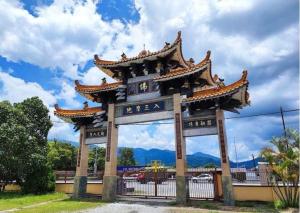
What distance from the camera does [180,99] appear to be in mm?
14047

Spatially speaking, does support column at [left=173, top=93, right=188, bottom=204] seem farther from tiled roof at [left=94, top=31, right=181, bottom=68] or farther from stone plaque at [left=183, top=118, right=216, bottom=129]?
tiled roof at [left=94, top=31, right=181, bottom=68]

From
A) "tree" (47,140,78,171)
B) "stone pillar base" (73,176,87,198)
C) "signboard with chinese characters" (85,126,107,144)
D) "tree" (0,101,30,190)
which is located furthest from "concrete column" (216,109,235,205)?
"tree" (47,140,78,171)

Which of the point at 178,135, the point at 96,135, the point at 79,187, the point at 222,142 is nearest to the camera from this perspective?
the point at 222,142

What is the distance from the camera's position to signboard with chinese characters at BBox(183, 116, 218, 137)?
13391mm

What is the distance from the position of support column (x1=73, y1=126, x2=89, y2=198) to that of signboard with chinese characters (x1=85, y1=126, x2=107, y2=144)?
0.30m

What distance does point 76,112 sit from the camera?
57.5 feet

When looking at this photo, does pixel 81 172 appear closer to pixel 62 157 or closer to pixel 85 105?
pixel 85 105

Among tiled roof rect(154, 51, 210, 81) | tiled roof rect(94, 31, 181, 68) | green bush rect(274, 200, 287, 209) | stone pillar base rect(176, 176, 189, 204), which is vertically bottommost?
green bush rect(274, 200, 287, 209)

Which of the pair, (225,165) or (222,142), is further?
(222,142)

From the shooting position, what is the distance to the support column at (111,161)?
14.7 metres

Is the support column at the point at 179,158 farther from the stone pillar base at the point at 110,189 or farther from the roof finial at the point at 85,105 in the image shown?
the roof finial at the point at 85,105

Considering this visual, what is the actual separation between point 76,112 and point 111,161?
4.34 m

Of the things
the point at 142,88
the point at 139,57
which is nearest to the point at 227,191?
the point at 142,88

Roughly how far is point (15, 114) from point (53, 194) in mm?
5760
